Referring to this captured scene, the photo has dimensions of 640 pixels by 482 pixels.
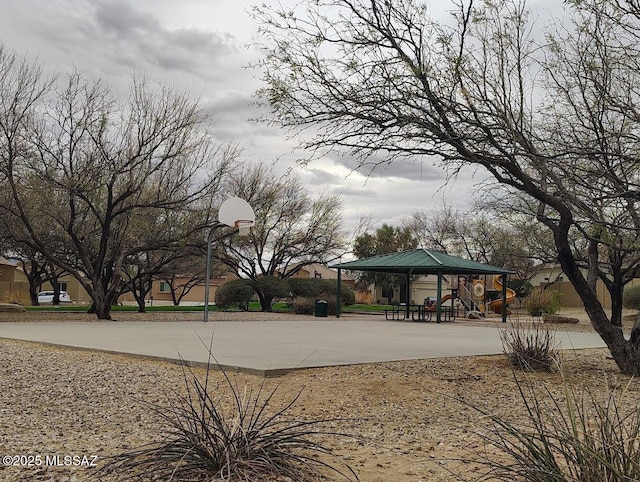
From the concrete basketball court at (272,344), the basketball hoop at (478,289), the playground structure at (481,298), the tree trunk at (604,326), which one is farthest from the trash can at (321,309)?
the tree trunk at (604,326)

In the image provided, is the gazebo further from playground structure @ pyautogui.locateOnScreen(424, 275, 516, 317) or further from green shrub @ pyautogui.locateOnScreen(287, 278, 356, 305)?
green shrub @ pyautogui.locateOnScreen(287, 278, 356, 305)

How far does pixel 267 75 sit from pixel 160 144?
1297cm

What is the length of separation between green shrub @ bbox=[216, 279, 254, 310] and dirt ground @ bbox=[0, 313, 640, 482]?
1877 centimetres

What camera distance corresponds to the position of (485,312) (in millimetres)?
30375

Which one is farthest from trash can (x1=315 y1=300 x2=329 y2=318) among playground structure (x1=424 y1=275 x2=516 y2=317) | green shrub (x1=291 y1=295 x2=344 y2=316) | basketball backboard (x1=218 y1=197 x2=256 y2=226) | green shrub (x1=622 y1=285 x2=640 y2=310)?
green shrub (x1=622 y1=285 x2=640 y2=310)

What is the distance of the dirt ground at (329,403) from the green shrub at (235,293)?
18766 millimetres

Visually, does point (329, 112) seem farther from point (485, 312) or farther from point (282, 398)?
point (485, 312)

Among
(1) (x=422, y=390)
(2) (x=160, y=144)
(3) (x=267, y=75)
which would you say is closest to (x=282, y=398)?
(1) (x=422, y=390)

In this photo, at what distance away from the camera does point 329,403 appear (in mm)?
7211

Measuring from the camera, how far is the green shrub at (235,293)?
30.1 m

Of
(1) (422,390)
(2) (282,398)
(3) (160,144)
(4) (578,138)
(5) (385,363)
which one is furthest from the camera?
(3) (160,144)

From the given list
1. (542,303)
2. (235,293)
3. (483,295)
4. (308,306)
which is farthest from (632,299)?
(235,293)

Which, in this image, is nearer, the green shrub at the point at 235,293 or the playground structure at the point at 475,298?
the green shrub at the point at 235,293

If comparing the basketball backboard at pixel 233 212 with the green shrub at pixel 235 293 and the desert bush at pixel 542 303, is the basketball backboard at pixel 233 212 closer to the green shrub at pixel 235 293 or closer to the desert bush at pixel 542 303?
the green shrub at pixel 235 293
